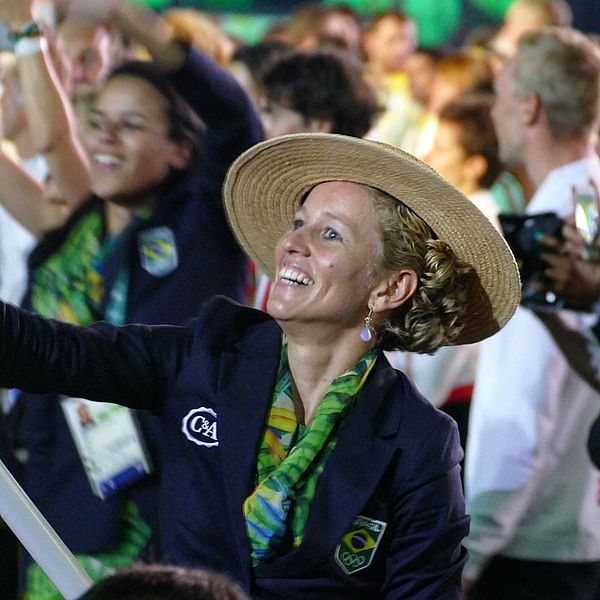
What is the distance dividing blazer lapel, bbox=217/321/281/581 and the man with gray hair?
1288mm

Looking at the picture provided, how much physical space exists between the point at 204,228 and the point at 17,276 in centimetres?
94

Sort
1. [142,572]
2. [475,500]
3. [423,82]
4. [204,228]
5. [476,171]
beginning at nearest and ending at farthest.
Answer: [142,572], [204,228], [475,500], [476,171], [423,82]

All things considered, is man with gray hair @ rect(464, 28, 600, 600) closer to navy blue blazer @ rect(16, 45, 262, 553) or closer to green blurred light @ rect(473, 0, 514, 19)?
navy blue blazer @ rect(16, 45, 262, 553)

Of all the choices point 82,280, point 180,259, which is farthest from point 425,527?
point 82,280

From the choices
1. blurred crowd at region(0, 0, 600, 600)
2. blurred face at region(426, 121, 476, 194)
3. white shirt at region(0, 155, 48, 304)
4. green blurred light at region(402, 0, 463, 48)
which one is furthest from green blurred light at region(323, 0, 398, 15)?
white shirt at region(0, 155, 48, 304)

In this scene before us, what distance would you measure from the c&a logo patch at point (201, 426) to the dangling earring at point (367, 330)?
0.33 metres

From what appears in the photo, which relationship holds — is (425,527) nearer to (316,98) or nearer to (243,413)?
(243,413)

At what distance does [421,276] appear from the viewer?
7.87 feet

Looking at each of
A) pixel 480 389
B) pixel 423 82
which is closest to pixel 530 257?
pixel 480 389

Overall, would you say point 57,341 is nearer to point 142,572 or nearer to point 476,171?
point 142,572

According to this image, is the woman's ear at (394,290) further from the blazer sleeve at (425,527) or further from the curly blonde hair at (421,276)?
the blazer sleeve at (425,527)

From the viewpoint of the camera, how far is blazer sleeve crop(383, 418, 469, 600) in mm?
2158

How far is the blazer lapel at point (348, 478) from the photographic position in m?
2.11

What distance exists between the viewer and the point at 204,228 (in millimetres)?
3273
